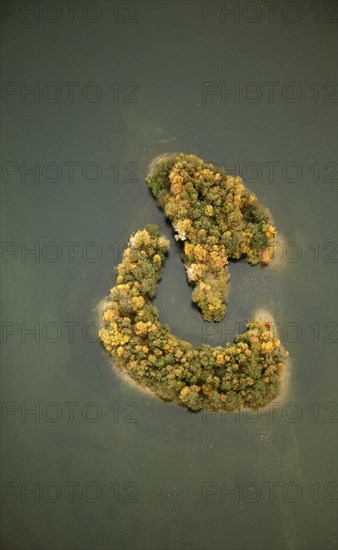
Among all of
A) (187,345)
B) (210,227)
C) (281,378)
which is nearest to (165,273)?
(210,227)

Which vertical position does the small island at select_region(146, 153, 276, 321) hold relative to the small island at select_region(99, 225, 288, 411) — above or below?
above

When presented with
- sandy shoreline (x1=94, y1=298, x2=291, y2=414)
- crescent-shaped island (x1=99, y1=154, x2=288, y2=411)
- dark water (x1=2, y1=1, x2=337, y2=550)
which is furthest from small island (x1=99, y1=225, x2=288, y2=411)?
dark water (x1=2, y1=1, x2=337, y2=550)

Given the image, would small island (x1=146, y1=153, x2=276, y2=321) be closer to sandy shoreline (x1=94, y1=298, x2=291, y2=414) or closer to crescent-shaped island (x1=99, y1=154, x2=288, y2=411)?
crescent-shaped island (x1=99, y1=154, x2=288, y2=411)

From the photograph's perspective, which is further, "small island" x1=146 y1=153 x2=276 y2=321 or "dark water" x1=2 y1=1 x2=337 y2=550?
"small island" x1=146 y1=153 x2=276 y2=321

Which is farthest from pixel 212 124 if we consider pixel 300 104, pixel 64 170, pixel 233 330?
pixel 233 330

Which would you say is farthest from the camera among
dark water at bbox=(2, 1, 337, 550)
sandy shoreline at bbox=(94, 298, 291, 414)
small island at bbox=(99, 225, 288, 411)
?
sandy shoreline at bbox=(94, 298, 291, 414)

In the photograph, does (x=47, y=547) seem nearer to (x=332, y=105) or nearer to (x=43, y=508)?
(x=43, y=508)

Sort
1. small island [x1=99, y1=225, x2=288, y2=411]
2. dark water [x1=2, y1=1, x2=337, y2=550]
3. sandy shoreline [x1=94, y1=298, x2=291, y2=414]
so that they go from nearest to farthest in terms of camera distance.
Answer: small island [x1=99, y1=225, x2=288, y2=411] → dark water [x1=2, y1=1, x2=337, y2=550] → sandy shoreline [x1=94, y1=298, x2=291, y2=414]
